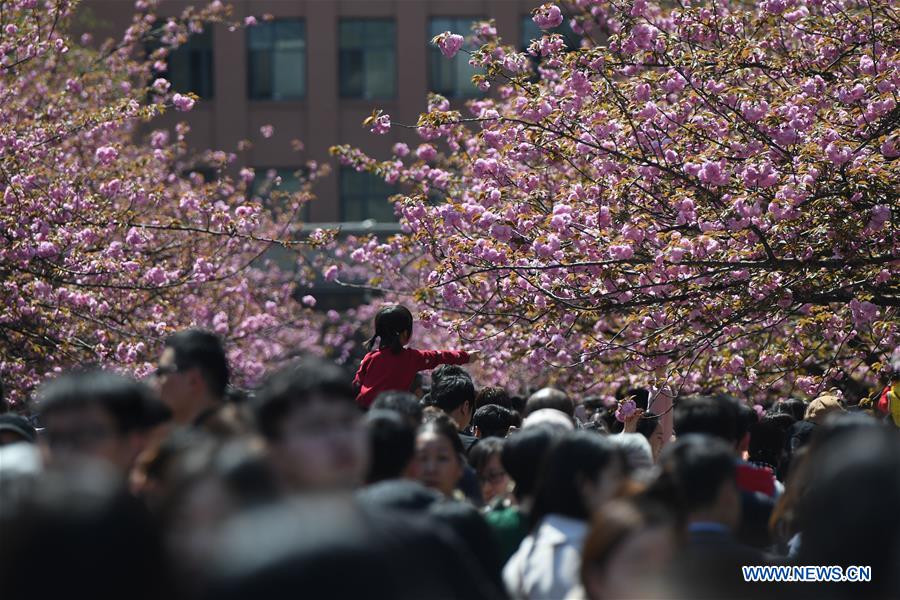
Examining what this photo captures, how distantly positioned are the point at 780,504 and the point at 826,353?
27.4 ft

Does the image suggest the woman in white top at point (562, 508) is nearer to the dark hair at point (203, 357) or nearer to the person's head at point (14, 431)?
the dark hair at point (203, 357)

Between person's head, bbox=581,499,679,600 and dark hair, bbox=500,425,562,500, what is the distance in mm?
1716

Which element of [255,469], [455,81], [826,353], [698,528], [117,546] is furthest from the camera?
[455,81]

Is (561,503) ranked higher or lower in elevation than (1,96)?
lower

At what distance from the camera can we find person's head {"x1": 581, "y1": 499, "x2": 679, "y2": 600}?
3.82m

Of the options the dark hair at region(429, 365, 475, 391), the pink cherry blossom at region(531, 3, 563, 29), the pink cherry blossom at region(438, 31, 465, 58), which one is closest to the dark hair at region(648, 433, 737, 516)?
the dark hair at region(429, 365, 475, 391)

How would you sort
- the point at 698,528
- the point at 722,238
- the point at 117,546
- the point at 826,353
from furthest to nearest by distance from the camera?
the point at 826,353
the point at 722,238
the point at 698,528
the point at 117,546

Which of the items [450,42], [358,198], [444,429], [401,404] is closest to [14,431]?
Result: [401,404]

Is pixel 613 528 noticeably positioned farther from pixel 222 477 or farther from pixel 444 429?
pixel 444 429

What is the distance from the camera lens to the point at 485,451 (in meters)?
6.65

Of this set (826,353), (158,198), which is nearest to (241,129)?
(158,198)

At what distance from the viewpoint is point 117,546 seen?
10.6 ft

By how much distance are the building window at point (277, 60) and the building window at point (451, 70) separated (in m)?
3.34

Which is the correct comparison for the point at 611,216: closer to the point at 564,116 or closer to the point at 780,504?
the point at 564,116
